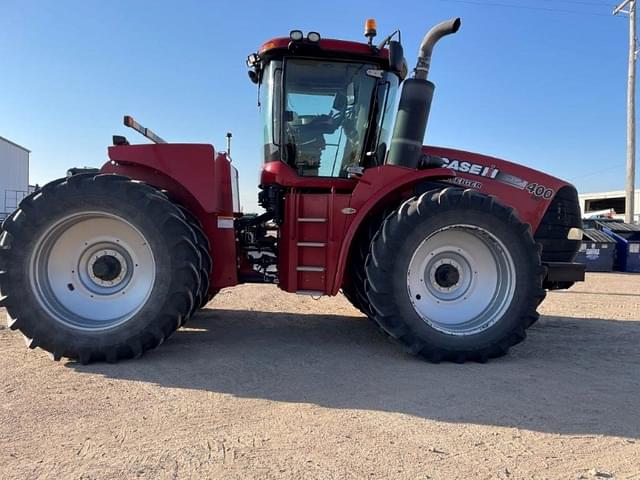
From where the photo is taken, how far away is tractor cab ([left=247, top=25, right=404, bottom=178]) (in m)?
4.78

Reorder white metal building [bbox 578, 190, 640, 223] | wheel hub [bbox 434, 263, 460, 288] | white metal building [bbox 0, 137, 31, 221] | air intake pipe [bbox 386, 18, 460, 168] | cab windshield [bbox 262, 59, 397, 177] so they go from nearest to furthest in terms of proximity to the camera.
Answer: wheel hub [bbox 434, 263, 460, 288] < air intake pipe [bbox 386, 18, 460, 168] < cab windshield [bbox 262, 59, 397, 177] < white metal building [bbox 0, 137, 31, 221] < white metal building [bbox 578, 190, 640, 223]

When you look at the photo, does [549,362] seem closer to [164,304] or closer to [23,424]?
[164,304]

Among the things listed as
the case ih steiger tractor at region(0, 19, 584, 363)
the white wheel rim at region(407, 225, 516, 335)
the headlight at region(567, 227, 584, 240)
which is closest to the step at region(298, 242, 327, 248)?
the case ih steiger tractor at region(0, 19, 584, 363)

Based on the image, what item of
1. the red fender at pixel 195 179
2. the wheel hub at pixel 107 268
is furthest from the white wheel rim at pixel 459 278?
the wheel hub at pixel 107 268

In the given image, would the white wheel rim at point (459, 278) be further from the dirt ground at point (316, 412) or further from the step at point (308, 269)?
the step at point (308, 269)

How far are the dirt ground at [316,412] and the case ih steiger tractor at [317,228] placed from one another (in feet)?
1.34

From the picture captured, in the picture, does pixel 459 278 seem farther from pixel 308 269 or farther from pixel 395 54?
pixel 395 54

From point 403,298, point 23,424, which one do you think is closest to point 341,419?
point 403,298

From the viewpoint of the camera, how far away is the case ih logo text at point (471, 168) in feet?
16.7

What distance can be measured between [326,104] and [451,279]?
2.10 meters

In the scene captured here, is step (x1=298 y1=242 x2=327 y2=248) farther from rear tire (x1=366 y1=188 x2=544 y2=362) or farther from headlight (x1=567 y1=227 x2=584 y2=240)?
headlight (x1=567 y1=227 x2=584 y2=240)

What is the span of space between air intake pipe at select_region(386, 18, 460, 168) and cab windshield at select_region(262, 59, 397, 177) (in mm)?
303

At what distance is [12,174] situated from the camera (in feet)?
105

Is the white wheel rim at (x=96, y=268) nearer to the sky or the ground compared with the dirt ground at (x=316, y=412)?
nearer to the sky
